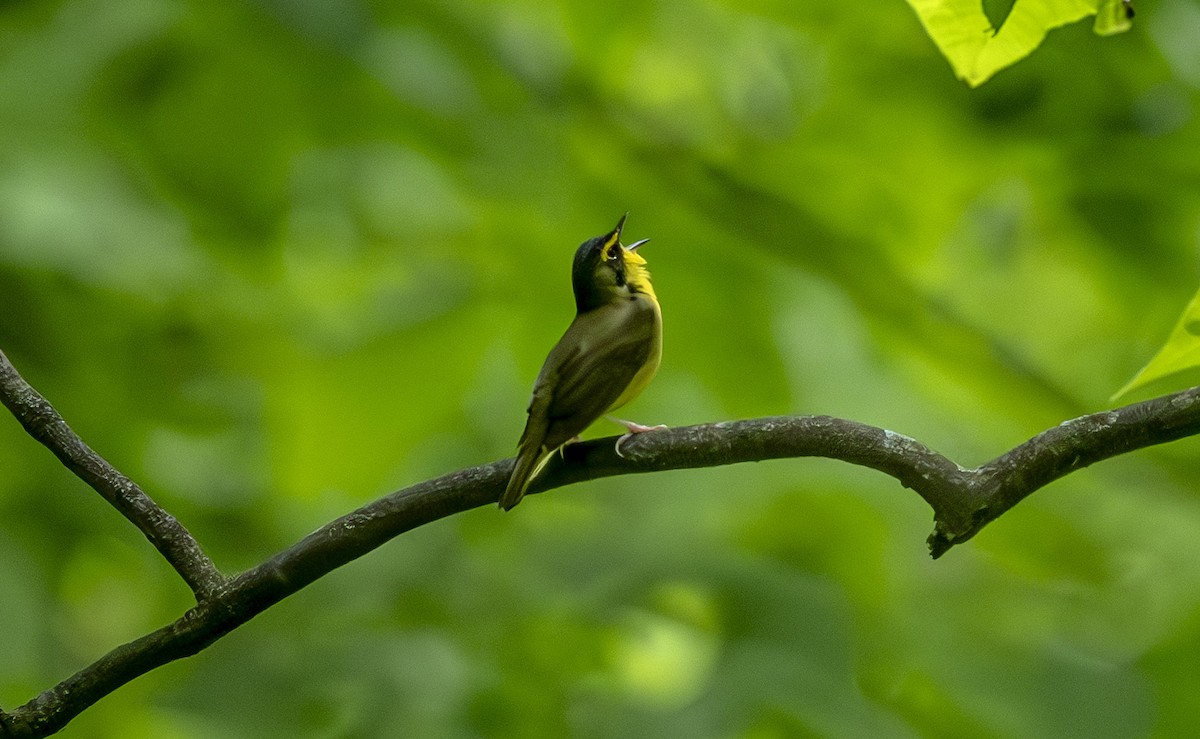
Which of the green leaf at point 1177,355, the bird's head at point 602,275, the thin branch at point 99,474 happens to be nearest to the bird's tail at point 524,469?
the thin branch at point 99,474

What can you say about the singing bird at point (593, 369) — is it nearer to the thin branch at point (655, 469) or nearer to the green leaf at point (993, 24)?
the thin branch at point (655, 469)

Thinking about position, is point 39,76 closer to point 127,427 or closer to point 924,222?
point 127,427

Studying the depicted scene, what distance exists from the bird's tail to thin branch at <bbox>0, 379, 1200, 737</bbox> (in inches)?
0.8

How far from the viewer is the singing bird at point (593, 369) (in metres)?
2.29

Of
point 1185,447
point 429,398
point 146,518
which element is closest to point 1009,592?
point 1185,447

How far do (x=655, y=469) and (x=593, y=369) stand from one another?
1.99 ft

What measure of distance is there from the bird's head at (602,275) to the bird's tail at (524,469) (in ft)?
2.54

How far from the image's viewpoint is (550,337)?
135 inches

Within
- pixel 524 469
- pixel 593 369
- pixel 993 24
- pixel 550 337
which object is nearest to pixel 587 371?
pixel 593 369

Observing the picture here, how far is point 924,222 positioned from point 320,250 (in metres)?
1.92

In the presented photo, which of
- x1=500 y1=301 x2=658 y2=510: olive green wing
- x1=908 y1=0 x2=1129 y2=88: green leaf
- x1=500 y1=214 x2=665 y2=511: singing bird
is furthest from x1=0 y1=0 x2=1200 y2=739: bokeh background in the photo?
x1=908 y1=0 x2=1129 y2=88: green leaf

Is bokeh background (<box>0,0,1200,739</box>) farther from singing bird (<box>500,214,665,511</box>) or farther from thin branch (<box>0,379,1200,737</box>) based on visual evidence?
thin branch (<box>0,379,1200,737</box>)

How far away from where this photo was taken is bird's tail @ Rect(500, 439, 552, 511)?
1981mm

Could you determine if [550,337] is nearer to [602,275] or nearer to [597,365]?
[602,275]
